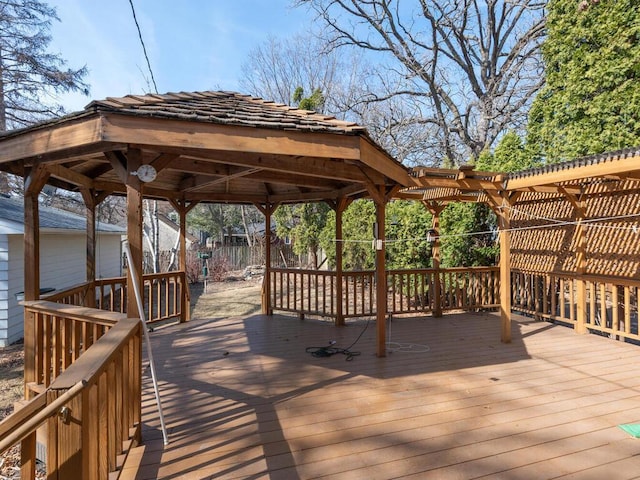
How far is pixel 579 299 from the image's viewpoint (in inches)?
215

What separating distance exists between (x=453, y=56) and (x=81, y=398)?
1585 cm

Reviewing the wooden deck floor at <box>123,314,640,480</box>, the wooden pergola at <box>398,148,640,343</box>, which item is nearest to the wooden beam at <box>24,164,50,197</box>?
the wooden deck floor at <box>123,314,640,480</box>

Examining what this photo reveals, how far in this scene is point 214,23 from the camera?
9.55 metres

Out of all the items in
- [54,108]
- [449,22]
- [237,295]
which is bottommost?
[237,295]

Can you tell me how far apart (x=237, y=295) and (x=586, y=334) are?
28.8ft

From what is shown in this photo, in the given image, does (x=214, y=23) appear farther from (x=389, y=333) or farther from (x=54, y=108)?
(x=389, y=333)

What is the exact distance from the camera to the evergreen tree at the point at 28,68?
10219mm

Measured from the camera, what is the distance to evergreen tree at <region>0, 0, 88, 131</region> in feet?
33.5

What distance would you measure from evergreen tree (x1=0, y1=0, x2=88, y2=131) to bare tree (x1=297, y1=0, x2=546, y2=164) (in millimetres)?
8130

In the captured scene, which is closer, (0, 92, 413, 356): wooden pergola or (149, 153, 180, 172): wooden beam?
(0, 92, 413, 356): wooden pergola

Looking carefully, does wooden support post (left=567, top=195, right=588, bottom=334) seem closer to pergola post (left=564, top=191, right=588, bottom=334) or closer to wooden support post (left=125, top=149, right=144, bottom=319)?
pergola post (left=564, top=191, right=588, bottom=334)

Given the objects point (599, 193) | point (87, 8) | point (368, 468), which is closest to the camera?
point (368, 468)

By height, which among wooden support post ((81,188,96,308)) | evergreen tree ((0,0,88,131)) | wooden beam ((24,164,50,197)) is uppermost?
evergreen tree ((0,0,88,131))

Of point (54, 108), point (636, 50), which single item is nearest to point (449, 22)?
point (636, 50)
